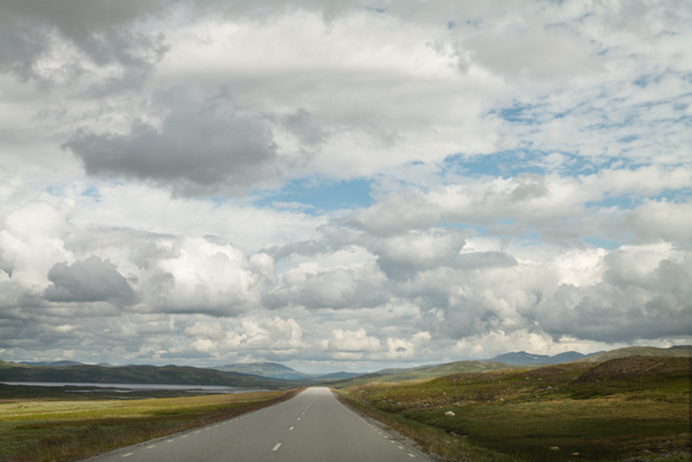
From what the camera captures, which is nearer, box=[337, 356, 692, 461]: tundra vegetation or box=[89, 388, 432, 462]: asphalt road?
box=[89, 388, 432, 462]: asphalt road

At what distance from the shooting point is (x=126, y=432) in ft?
87.1

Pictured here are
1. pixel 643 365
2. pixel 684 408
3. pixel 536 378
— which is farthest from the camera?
pixel 536 378

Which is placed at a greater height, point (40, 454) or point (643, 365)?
point (40, 454)

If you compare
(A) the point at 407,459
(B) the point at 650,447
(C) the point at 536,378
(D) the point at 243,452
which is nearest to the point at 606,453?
(B) the point at 650,447

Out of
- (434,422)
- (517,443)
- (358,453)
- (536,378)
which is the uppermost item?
(358,453)

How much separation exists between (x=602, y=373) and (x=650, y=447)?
83168 millimetres

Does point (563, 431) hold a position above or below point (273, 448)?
below

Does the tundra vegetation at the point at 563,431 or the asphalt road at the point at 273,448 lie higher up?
the asphalt road at the point at 273,448

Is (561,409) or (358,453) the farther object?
(561,409)

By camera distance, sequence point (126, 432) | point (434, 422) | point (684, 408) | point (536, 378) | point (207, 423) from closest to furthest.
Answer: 1. point (126, 432)
2. point (207, 423)
3. point (684, 408)
4. point (434, 422)
5. point (536, 378)

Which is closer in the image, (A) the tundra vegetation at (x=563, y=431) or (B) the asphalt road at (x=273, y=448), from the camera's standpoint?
(B) the asphalt road at (x=273, y=448)

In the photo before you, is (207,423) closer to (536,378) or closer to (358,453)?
(358,453)

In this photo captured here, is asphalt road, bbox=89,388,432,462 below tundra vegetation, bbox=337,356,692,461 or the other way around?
the other way around

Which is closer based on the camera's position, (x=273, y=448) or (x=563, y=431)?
(x=273, y=448)
